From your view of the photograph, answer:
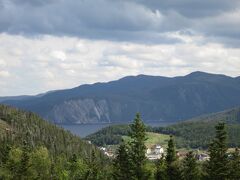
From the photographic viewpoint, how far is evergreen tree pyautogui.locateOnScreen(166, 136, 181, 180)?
231 ft

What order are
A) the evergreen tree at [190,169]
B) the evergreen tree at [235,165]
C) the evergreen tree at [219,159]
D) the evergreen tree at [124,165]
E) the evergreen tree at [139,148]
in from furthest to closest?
the evergreen tree at [190,169] < the evergreen tree at [124,165] < the evergreen tree at [139,148] < the evergreen tree at [235,165] < the evergreen tree at [219,159]

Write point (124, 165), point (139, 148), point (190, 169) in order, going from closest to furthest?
point (139, 148) → point (190, 169) → point (124, 165)

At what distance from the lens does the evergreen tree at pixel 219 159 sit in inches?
2512

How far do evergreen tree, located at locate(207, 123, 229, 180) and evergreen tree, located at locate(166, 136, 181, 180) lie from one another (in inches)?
273

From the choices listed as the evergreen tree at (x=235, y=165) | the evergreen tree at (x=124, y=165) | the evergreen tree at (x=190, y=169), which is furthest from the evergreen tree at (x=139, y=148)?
the evergreen tree at (x=235, y=165)

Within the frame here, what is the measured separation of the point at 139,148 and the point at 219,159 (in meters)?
11.7

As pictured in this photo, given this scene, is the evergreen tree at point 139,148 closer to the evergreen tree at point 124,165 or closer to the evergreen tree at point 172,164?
the evergreen tree at point 124,165

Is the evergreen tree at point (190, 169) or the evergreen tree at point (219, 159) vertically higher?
the evergreen tree at point (219, 159)

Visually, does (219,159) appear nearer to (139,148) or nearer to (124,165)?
(139,148)

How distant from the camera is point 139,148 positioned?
7006 centimetres

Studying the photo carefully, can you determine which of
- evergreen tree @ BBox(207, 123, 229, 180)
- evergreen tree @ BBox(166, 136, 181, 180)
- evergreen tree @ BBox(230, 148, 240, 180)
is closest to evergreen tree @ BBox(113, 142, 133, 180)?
evergreen tree @ BBox(166, 136, 181, 180)

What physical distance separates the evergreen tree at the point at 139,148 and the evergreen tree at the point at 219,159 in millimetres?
10084

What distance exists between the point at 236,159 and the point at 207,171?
13187 millimetres

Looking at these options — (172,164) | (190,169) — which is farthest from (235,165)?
(172,164)
